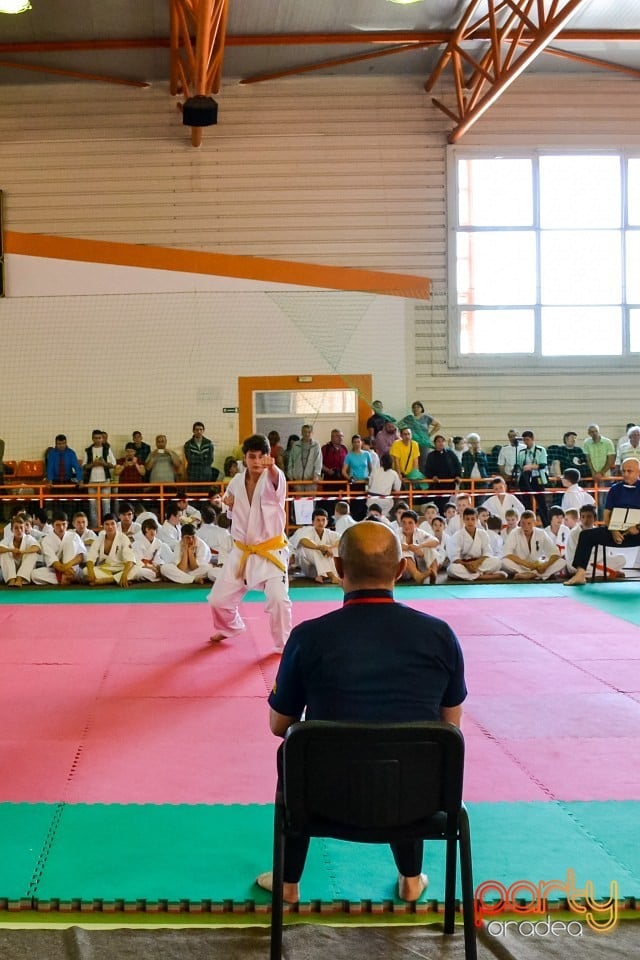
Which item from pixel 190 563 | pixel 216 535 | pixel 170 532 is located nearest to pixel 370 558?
pixel 190 563

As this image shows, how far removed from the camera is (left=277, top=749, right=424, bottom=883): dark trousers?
268cm

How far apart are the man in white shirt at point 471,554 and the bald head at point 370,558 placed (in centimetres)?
805

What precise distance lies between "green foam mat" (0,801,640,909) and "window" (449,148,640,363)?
1219 cm

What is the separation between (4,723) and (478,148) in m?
13.1

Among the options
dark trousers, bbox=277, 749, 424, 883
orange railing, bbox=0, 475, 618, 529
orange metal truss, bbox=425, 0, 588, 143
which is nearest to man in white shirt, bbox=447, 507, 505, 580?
orange railing, bbox=0, 475, 618, 529

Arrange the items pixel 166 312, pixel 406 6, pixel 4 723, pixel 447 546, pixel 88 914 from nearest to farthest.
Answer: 1. pixel 88 914
2. pixel 4 723
3. pixel 447 546
4. pixel 406 6
5. pixel 166 312

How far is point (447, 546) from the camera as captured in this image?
10.8 meters

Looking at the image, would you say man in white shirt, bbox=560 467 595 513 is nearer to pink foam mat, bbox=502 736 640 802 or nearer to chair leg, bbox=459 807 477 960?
pink foam mat, bbox=502 736 640 802

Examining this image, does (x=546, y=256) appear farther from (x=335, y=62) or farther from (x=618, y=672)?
(x=618, y=672)

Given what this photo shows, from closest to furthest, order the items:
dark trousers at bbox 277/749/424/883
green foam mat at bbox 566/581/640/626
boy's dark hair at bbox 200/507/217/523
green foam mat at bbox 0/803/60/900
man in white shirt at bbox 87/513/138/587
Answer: dark trousers at bbox 277/749/424/883, green foam mat at bbox 0/803/60/900, green foam mat at bbox 566/581/640/626, man in white shirt at bbox 87/513/138/587, boy's dark hair at bbox 200/507/217/523

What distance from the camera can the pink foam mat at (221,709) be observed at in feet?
12.9

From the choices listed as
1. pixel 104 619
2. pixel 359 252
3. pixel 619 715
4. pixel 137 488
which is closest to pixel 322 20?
pixel 359 252

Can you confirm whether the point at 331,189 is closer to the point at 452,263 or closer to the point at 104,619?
the point at 452,263

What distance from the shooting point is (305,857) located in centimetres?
279
